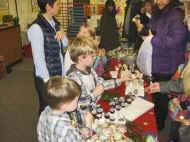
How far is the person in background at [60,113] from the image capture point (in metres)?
1.41

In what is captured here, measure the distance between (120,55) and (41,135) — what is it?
6.21 feet

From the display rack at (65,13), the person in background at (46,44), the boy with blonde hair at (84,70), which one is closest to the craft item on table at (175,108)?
the boy with blonde hair at (84,70)

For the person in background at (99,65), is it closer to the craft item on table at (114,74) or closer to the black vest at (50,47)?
the craft item on table at (114,74)

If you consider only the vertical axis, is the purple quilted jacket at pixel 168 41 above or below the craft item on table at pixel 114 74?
above

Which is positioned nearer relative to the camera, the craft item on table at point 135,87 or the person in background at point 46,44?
the craft item on table at point 135,87

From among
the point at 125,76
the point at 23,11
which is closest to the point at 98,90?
the point at 125,76

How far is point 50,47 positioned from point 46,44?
49 millimetres

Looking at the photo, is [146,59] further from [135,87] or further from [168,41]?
[135,87]

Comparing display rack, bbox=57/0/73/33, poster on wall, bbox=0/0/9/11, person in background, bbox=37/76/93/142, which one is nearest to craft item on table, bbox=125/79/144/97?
person in background, bbox=37/76/93/142

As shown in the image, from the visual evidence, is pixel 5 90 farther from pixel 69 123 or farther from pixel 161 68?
pixel 69 123

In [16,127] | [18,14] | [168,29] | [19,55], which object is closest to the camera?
[168,29]

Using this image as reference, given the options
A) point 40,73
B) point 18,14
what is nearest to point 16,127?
point 40,73

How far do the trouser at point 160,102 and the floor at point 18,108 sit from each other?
23 centimetres

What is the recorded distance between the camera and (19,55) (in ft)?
20.7
